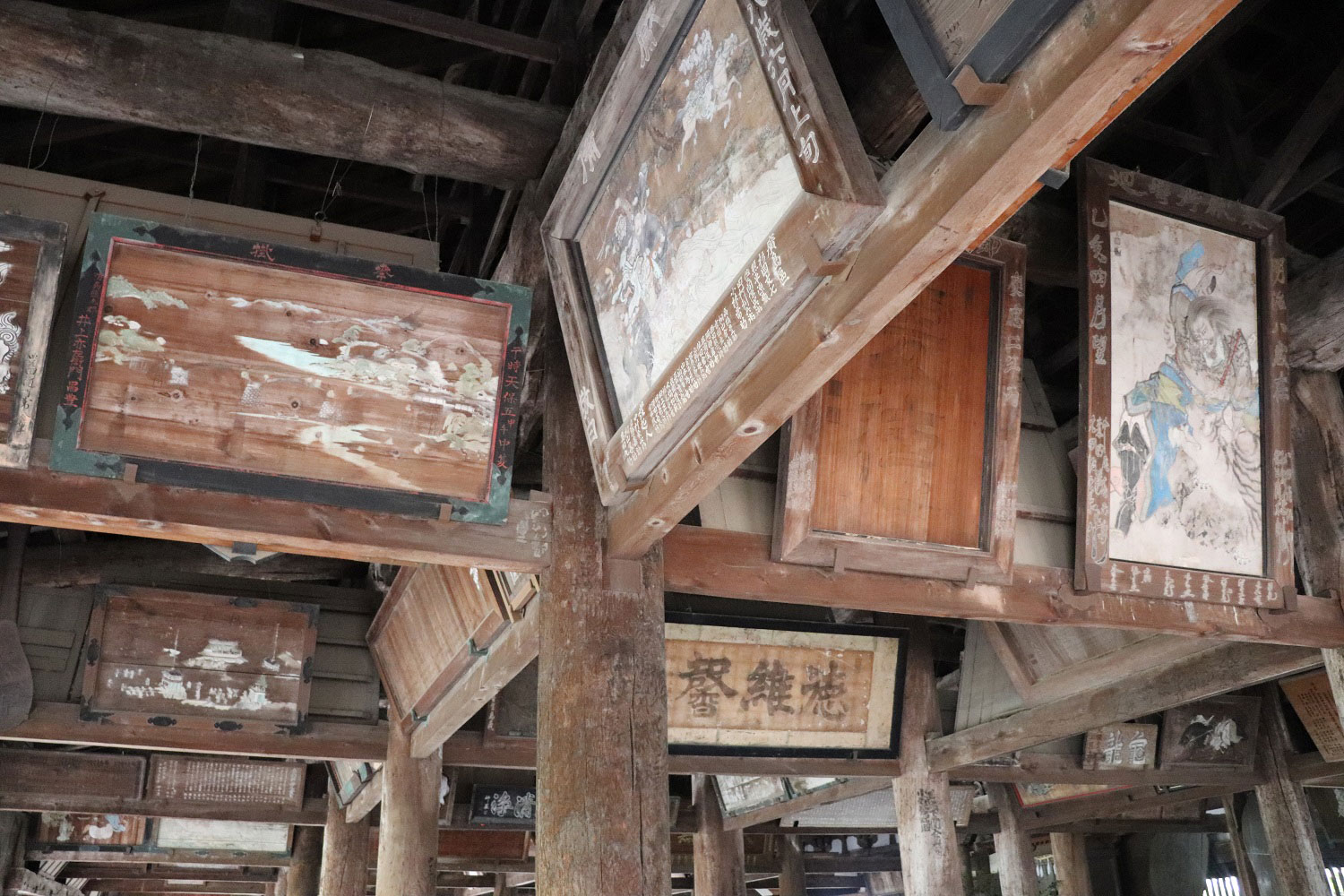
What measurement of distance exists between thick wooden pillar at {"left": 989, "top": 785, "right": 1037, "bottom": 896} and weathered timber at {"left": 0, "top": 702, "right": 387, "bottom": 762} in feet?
19.4

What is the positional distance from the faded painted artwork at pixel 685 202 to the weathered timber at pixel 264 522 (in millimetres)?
642

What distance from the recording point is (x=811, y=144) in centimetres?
220

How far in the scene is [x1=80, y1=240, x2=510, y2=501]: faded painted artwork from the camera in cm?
322

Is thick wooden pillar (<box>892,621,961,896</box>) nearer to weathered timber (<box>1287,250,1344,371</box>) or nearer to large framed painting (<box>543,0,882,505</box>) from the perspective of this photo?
weathered timber (<box>1287,250,1344,371</box>)

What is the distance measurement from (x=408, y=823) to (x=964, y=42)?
208 inches

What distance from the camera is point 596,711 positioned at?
129 inches

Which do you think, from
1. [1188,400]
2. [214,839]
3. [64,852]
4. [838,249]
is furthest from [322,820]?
[838,249]

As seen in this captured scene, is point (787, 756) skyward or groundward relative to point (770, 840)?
skyward

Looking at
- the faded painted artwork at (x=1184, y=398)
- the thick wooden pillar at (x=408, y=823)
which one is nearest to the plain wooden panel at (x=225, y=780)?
the thick wooden pillar at (x=408, y=823)

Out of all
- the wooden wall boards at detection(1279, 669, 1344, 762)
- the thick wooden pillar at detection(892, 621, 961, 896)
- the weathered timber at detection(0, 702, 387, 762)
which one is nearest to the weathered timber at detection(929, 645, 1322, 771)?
the thick wooden pillar at detection(892, 621, 961, 896)

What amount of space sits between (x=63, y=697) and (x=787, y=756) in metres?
4.07

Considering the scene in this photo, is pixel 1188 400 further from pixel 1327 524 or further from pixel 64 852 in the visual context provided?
pixel 64 852

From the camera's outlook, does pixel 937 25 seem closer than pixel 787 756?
Yes

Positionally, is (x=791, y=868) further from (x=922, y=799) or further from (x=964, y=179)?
(x=964, y=179)
